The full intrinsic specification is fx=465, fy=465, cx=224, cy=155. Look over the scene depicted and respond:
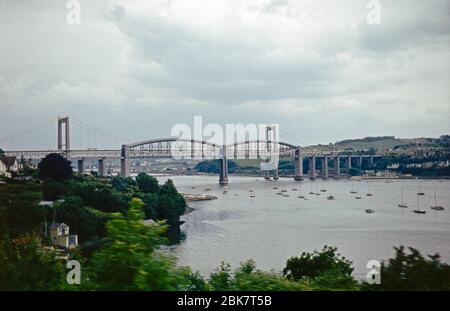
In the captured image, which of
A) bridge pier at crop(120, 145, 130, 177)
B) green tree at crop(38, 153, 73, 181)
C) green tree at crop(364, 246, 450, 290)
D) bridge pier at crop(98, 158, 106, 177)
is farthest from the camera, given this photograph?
bridge pier at crop(98, 158, 106, 177)

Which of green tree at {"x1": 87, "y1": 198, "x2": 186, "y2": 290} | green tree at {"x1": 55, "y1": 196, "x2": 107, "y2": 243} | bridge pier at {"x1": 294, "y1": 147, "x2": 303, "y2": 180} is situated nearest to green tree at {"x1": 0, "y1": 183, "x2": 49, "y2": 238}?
green tree at {"x1": 55, "y1": 196, "x2": 107, "y2": 243}

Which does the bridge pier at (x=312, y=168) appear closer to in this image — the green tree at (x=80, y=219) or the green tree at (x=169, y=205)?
the green tree at (x=169, y=205)

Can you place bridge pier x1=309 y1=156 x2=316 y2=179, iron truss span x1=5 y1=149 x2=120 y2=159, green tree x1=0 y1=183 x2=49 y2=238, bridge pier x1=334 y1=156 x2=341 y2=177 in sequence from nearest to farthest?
green tree x1=0 y1=183 x2=49 y2=238
iron truss span x1=5 y1=149 x2=120 y2=159
bridge pier x1=334 y1=156 x2=341 y2=177
bridge pier x1=309 y1=156 x2=316 y2=179

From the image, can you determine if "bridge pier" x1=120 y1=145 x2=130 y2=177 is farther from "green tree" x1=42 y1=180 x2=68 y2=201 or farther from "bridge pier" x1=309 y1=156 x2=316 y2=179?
"bridge pier" x1=309 y1=156 x2=316 y2=179

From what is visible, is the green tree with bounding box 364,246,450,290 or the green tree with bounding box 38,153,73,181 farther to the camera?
the green tree with bounding box 38,153,73,181

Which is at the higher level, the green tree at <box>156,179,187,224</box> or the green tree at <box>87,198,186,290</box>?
the green tree at <box>87,198,186,290</box>

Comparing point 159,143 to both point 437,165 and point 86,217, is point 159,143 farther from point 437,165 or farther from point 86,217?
point 437,165

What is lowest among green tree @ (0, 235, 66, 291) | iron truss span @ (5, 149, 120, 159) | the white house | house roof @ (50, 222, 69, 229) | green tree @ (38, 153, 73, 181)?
the white house
